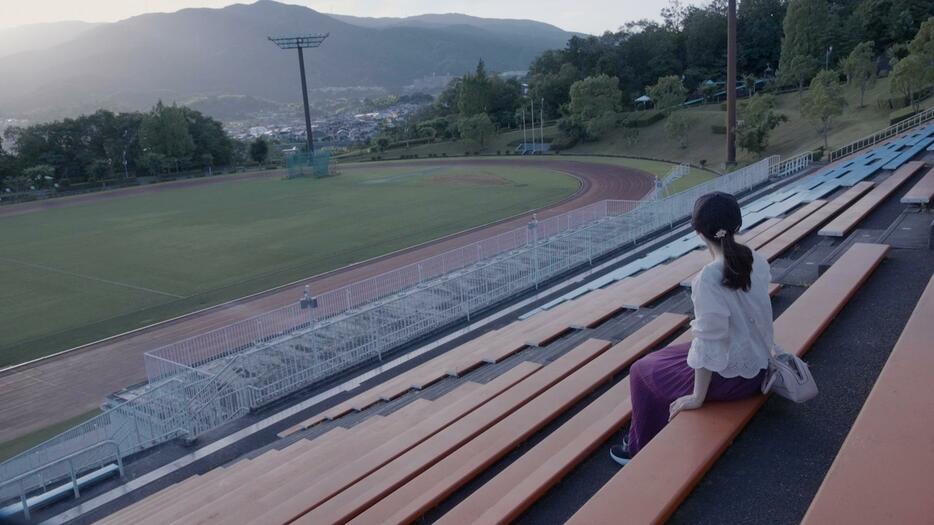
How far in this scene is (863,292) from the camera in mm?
5832

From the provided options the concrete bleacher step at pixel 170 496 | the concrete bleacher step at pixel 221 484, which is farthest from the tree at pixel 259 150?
the concrete bleacher step at pixel 221 484

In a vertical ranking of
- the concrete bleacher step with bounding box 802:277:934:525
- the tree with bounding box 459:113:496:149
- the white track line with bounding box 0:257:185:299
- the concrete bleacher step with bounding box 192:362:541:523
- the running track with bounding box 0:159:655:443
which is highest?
the tree with bounding box 459:113:496:149

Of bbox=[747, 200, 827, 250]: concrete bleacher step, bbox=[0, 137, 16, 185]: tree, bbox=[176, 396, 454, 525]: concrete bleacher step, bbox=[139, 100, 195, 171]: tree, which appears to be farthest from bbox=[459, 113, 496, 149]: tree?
bbox=[176, 396, 454, 525]: concrete bleacher step

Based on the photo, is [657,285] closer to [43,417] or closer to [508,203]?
[43,417]

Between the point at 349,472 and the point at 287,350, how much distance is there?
6125 mm

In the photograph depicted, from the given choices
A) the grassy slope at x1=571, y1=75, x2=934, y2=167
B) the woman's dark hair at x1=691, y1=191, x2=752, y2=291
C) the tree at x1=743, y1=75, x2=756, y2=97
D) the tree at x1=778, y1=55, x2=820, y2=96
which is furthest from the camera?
the tree at x1=743, y1=75, x2=756, y2=97

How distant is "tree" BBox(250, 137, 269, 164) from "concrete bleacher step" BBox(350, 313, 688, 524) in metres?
68.5

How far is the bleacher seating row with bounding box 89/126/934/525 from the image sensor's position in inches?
132

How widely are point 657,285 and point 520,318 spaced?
3.79 meters

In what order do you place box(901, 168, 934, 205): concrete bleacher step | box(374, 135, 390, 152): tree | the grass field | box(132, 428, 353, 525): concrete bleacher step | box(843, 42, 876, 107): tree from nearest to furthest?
1. box(132, 428, 353, 525): concrete bleacher step
2. box(901, 168, 934, 205): concrete bleacher step
3. the grass field
4. box(843, 42, 876, 107): tree
5. box(374, 135, 390, 152): tree

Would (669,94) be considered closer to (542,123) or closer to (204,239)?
(542,123)

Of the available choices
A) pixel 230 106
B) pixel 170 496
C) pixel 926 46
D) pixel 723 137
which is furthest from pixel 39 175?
pixel 230 106

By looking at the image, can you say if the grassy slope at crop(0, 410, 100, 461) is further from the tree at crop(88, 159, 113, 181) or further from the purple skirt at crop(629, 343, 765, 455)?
the tree at crop(88, 159, 113, 181)

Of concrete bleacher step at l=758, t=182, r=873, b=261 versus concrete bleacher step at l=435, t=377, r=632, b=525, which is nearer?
concrete bleacher step at l=435, t=377, r=632, b=525
